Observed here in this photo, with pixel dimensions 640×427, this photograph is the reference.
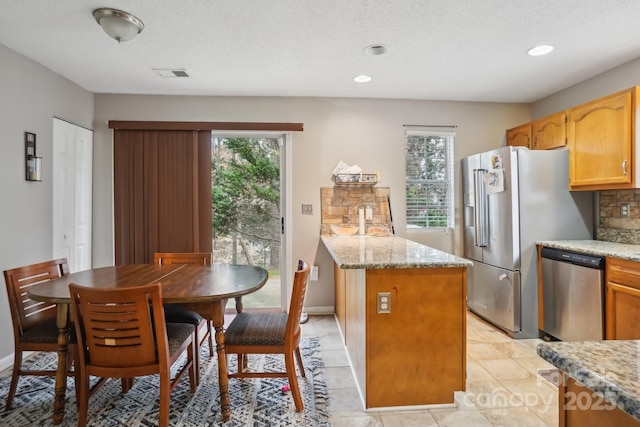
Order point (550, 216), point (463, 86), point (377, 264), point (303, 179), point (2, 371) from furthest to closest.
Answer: point (303, 179), point (463, 86), point (550, 216), point (2, 371), point (377, 264)

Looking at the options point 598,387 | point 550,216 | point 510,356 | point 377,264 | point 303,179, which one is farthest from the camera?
point 303,179

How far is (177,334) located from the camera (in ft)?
6.58

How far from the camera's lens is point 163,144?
12.1ft

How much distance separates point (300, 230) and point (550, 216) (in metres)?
2.41

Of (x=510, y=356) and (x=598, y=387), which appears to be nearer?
(x=598, y=387)

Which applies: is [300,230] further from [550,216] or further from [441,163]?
[550,216]

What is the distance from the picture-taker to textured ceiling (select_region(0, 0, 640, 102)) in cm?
211

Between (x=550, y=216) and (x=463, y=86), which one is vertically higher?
(x=463, y=86)

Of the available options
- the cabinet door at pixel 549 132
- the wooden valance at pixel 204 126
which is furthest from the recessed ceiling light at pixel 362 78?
the cabinet door at pixel 549 132

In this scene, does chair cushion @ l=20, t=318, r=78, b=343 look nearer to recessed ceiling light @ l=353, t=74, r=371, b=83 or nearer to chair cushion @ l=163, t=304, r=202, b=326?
chair cushion @ l=163, t=304, r=202, b=326

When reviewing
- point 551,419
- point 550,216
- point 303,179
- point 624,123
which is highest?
point 624,123

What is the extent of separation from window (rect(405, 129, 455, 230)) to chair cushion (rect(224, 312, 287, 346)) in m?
2.32

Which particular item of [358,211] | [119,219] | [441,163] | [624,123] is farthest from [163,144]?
[624,123]

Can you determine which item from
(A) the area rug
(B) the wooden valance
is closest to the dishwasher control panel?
(A) the area rug
